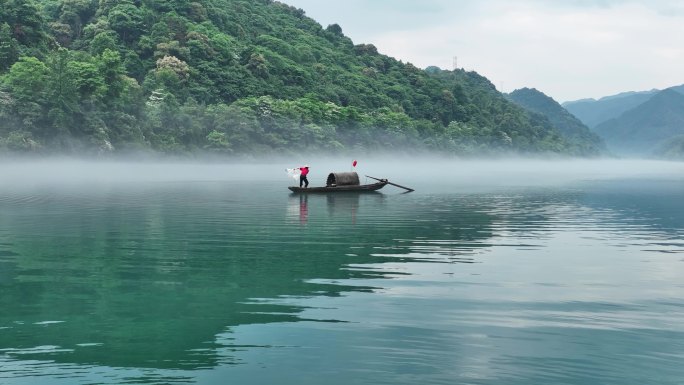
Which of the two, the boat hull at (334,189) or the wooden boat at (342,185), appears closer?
the boat hull at (334,189)

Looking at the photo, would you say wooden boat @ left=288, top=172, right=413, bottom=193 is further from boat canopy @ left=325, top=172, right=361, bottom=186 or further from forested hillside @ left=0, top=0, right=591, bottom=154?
forested hillside @ left=0, top=0, right=591, bottom=154

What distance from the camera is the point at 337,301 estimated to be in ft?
52.5

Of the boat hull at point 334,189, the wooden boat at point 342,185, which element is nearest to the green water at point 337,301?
the boat hull at point 334,189

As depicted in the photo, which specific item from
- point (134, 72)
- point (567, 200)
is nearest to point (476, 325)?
point (567, 200)

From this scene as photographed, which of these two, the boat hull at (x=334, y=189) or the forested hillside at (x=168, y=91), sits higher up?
the forested hillside at (x=168, y=91)

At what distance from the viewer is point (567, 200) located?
54.1 m

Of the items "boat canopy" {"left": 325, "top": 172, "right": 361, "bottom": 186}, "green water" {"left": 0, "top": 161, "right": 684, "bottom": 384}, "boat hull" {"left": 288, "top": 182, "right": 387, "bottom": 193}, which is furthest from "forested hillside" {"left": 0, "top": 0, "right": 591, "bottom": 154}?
"green water" {"left": 0, "top": 161, "right": 684, "bottom": 384}

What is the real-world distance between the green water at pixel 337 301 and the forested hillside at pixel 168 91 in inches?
2571

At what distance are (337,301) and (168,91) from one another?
120 metres

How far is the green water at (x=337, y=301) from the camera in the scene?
37.1 ft

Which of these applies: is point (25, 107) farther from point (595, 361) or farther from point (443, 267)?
point (595, 361)

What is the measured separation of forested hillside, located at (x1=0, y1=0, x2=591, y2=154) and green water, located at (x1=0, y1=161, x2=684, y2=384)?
214 feet

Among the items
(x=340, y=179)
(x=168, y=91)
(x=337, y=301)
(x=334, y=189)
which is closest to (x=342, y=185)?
(x=340, y=179)

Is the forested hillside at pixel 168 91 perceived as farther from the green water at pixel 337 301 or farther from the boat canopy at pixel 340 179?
the green water at pixel 337 301
